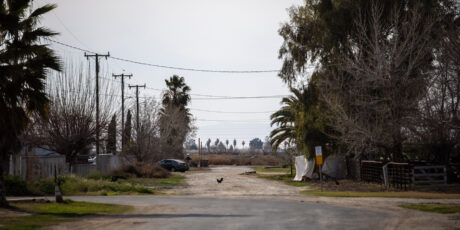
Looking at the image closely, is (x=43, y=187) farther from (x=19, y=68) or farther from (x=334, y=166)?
(x=334, y=166)

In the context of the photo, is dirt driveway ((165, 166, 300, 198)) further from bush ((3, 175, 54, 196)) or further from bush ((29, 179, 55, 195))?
bush ((3, 175, 54, 196))

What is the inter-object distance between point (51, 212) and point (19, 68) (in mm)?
Result: 4781

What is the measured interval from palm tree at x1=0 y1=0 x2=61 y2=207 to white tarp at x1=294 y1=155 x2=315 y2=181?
2531 cm

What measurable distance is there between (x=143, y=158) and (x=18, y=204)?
28717 mm

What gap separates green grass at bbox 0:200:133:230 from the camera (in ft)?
42.6

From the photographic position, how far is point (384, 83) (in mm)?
29344

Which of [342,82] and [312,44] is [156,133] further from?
[342,82]

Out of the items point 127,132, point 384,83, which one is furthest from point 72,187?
point 127,132

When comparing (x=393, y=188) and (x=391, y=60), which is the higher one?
(x=391, y=60)

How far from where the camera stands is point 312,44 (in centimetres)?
3578

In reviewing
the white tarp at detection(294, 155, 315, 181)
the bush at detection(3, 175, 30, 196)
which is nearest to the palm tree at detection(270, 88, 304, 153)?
the white tarp at detection(294, 155, 315, 181)

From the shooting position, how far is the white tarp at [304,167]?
39.3 meters

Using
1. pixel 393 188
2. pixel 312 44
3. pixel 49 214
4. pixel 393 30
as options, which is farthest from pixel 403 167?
pixel 49 214

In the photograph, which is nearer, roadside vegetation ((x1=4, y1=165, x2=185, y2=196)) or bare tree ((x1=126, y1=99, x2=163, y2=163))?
roadside vegetation ((x1=4, y1=165, x2=185, y2=196))
